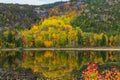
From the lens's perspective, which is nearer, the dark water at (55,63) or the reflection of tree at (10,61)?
the dark water at (55,63)

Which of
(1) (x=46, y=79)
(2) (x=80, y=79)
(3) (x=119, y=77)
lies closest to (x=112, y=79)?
(3) (x=119, y=77)

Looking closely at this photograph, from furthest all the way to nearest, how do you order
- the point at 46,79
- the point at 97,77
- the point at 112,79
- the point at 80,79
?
1. the point at 46,79
2. the point at 80,79
3. the point at 112,79
4. the point at 97,77

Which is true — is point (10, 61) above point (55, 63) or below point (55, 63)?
below

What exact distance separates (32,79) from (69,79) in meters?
5.71

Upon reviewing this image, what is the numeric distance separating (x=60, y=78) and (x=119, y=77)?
2783cm

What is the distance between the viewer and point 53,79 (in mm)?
60969

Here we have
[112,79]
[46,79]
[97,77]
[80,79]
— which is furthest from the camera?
[46,79]

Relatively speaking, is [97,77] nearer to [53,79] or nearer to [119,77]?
[119,77]

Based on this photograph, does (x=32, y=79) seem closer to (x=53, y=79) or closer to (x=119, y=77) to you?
(x=53, y=79)

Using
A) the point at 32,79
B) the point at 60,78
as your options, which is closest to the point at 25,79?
the point at 32,79

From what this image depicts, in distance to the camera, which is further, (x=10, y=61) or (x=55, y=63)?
(x=10, y=61)

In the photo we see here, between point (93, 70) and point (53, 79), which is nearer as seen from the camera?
point (93, 70)

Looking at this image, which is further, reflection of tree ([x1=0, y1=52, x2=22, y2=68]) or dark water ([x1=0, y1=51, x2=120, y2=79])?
reflection of tree ([x1=0, y1=52, x2=22, y2=68])

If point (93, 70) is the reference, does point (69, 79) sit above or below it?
below
